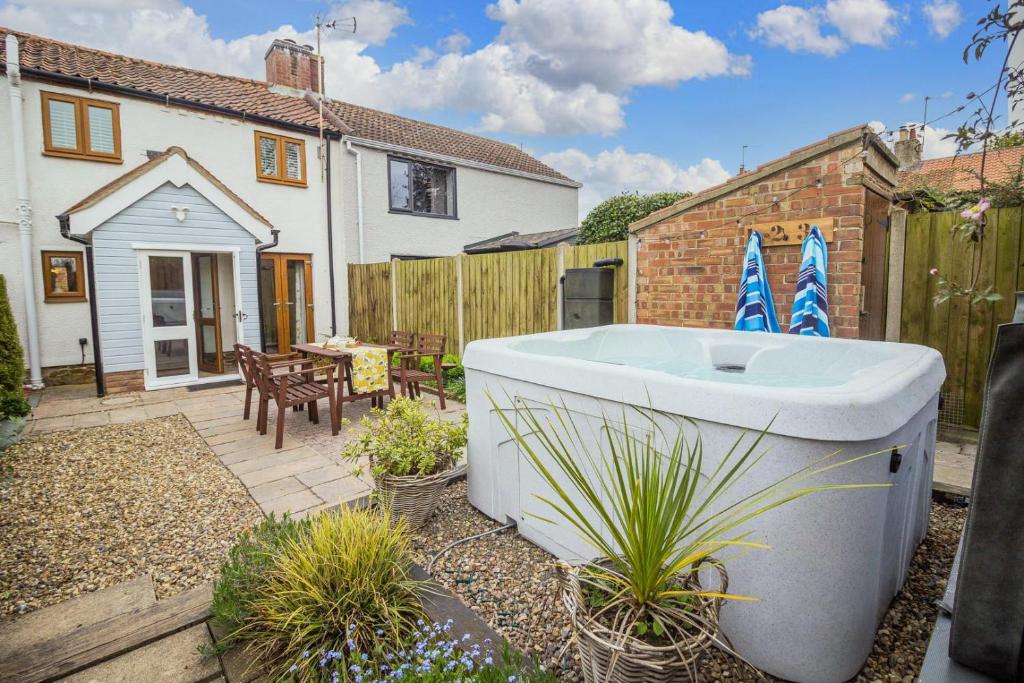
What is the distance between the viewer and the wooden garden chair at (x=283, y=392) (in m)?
4.64

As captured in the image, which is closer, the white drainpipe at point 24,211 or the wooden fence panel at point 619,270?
the wooden fence panel at point 619,270

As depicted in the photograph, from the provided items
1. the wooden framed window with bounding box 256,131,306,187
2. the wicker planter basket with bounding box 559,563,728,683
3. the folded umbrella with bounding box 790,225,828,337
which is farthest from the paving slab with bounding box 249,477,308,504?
the wooden framed window with bounding box 256,131,306,187

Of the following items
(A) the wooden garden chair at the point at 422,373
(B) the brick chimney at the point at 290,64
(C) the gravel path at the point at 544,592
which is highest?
(B) the brick chimney at the point at 290,64

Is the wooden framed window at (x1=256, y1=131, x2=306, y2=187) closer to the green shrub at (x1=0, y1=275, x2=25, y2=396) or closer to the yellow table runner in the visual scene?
the green shrub at (x1=0, y1=275, x2=25, y2=396)

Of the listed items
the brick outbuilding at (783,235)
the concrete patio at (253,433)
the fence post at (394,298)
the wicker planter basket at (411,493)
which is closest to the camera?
the wicker planter basket at (411,493)

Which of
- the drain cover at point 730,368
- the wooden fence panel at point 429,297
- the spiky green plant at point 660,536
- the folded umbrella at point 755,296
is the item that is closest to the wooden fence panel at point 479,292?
the wooden fence panel at point 429,297

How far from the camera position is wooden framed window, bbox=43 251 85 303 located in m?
7.40

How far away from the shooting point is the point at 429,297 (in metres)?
8.25

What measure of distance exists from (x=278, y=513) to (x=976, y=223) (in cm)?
479

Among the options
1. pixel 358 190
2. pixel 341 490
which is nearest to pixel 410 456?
pixel 341 490

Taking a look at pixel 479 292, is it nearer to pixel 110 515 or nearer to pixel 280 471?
pixel 280 471

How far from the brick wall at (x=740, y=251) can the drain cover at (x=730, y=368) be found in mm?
779

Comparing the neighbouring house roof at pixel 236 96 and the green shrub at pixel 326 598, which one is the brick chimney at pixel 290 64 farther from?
the green shrub at pixel 326 598

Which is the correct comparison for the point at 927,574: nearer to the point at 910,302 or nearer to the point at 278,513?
the point at 910,302
